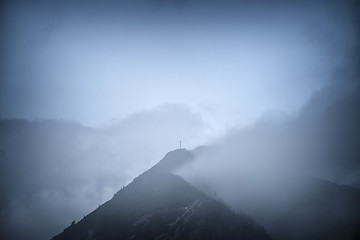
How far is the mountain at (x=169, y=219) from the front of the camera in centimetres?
14312

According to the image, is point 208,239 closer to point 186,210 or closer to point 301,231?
point 186,210

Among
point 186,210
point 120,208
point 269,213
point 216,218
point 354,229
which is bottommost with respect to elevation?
point 354,229

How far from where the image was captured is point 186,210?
519 feet

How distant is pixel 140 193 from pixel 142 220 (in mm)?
33588

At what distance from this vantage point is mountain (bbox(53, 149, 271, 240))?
143125mm

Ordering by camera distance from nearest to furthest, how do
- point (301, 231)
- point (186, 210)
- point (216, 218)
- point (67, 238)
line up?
point (216, 218), point (186, 210), point (301, 231), point (67, 238)

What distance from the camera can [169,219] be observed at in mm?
156750

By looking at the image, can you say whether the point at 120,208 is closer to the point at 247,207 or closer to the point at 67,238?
the point at 67,238

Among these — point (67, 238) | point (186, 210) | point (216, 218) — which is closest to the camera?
point (216, 218)

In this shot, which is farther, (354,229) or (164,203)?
(164,203)

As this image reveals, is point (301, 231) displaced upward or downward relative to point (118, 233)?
downward

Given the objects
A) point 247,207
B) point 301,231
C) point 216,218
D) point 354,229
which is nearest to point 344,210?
point 354,229

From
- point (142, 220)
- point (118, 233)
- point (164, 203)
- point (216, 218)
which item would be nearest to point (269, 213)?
point (216, 218)

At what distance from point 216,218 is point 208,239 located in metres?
14.4
